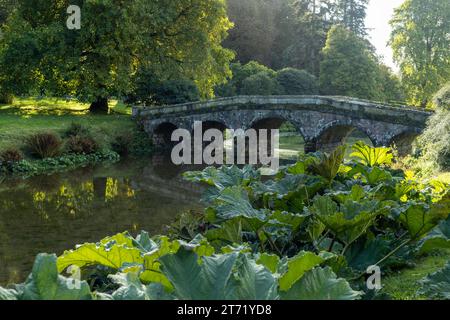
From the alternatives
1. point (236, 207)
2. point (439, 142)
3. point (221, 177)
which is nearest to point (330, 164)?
point (221, 177)

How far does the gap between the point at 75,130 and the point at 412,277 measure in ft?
77.2

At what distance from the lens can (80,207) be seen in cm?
1605

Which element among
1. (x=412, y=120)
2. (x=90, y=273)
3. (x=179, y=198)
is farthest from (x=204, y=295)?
(x=412, y=120)

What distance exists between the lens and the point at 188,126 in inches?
1233

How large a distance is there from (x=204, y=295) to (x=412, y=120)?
22746mm

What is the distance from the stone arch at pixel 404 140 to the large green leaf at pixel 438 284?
21.5m

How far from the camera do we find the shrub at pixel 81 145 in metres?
25.5

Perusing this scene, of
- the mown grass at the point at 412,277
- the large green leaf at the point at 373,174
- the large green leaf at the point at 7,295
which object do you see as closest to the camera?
the large green leaf at the point at 7,295

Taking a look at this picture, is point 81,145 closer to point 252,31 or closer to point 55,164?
point 55,164

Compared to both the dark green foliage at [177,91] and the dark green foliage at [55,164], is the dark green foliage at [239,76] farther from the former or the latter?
the dark green foliage at [55,164]

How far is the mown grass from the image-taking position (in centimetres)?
449

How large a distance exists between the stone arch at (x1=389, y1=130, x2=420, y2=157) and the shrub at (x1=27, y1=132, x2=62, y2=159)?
1538cm

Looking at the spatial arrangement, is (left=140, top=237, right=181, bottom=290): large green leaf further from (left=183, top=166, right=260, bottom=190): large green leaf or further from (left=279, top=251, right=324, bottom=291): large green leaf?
(left=183, top=166, right=260, bottom=190): large green leaf

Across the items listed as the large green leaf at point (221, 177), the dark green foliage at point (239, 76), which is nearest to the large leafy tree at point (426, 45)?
the dark green foliage at point (239, 76)
